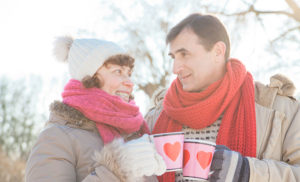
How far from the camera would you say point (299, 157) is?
2170mm

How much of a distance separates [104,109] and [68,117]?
248mm

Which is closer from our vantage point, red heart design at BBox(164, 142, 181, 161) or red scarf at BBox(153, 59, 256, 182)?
red heart design at BBox(164, 142, 181, 161)

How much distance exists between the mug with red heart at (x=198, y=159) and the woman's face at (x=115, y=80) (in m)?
0.80

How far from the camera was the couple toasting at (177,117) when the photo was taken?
1.93 metres

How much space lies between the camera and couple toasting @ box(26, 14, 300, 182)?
1.93 m

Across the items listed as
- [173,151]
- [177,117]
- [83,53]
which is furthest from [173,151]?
[83,53]

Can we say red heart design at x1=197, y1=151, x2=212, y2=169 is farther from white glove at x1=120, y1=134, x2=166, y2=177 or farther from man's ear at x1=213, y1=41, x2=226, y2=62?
man's ear at x1=213, y1=41, x2=226, y2=62

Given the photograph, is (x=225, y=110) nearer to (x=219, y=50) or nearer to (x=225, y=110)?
(x=225, y=110)

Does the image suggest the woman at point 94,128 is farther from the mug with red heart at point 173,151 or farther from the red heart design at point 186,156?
the red heart design at point 186,156

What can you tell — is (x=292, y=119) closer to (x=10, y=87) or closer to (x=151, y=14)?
(x=151, y=14)

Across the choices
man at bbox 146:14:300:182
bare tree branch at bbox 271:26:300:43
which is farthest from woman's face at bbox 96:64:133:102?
bare tree branch at bbox 271:26:300:43

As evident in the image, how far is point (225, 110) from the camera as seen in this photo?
2.64 metres

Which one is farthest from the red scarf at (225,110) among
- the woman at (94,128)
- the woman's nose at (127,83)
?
the woman's nose at (127,83)

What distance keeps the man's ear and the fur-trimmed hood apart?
1287 millimetres
